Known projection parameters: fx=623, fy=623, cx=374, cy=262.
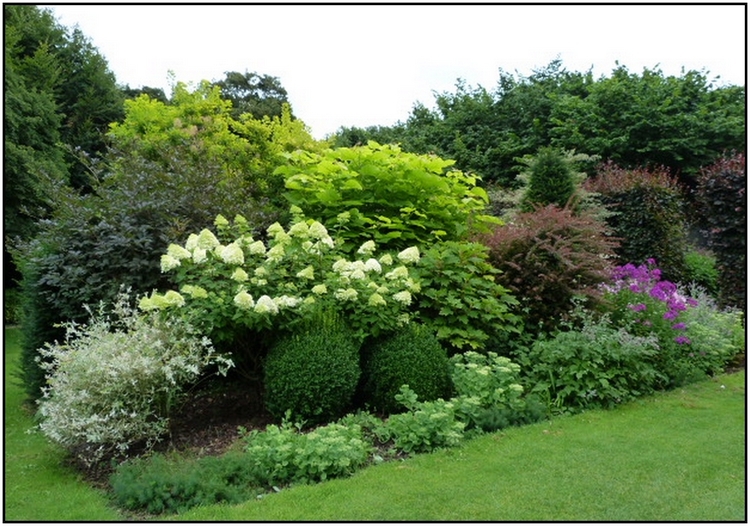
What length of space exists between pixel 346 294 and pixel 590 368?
251 cm

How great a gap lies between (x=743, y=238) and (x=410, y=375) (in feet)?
24.8

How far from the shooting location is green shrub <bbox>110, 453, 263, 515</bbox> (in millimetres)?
3939

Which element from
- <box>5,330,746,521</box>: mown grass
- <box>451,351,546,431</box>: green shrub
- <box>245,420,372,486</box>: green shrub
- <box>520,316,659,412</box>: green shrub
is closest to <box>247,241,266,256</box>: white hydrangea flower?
<box>245,420,372,486</box>: green shrub

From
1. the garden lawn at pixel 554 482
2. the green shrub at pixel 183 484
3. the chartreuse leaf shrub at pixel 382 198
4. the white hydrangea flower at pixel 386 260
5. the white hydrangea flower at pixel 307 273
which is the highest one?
the chartreuse leaf shrub at pixel 382 198

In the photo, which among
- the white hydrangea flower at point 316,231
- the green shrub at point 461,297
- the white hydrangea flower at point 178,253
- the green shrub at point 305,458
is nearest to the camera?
the green shrub at point 305,458

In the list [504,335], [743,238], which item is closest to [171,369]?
[504,335]

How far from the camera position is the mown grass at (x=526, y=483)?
3744 millimetres

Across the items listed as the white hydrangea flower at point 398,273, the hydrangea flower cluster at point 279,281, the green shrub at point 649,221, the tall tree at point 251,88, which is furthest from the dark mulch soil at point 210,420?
the tall tree at point 251,88

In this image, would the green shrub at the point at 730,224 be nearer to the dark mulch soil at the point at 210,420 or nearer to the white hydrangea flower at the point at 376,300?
the white hydrangea flower at the point at 376,300

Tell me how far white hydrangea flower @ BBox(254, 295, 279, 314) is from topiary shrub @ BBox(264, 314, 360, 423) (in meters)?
0.37

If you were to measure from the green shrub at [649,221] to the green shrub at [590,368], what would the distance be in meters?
6.04

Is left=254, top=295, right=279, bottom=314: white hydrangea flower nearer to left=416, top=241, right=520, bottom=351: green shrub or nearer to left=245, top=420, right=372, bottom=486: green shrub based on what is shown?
left=245, top=420, right=372, bottom=486: green shrub

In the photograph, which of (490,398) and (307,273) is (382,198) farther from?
(490,398)

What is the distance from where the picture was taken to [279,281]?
19.2 ft
